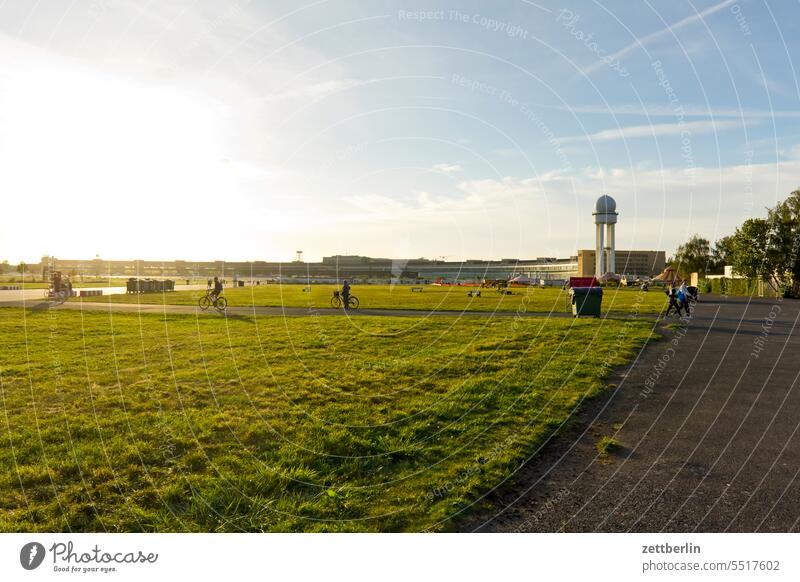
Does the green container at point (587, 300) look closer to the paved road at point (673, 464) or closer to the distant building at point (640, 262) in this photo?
the paved road at point (673, 464)

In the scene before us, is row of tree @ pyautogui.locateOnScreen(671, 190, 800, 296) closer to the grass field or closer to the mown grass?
the grass field

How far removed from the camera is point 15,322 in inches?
817

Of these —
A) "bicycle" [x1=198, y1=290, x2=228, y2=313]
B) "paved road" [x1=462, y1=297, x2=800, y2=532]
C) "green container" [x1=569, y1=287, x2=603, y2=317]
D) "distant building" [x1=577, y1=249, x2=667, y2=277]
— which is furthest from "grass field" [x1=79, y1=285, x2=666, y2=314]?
"distant building" [x1=577, y1=249, x2=667, y2=277]

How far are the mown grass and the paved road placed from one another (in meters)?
0.51

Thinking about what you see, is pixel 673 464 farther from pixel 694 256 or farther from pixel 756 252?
pixel 694 256

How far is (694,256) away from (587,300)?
103 m

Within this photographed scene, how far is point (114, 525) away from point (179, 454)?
1.69 meters

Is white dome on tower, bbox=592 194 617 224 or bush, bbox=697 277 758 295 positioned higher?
white dome on tower, bbox=592 194 617 224

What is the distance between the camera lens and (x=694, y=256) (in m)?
109

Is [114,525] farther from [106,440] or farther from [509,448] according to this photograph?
[509,448]

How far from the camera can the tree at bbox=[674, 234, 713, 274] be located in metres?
105

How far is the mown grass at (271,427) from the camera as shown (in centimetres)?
530

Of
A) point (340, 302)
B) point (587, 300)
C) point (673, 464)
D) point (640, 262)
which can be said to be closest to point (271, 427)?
point (673, 464)

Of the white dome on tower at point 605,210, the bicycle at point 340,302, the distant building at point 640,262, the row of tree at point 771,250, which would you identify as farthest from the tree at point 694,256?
the bicycle at point 340,302
